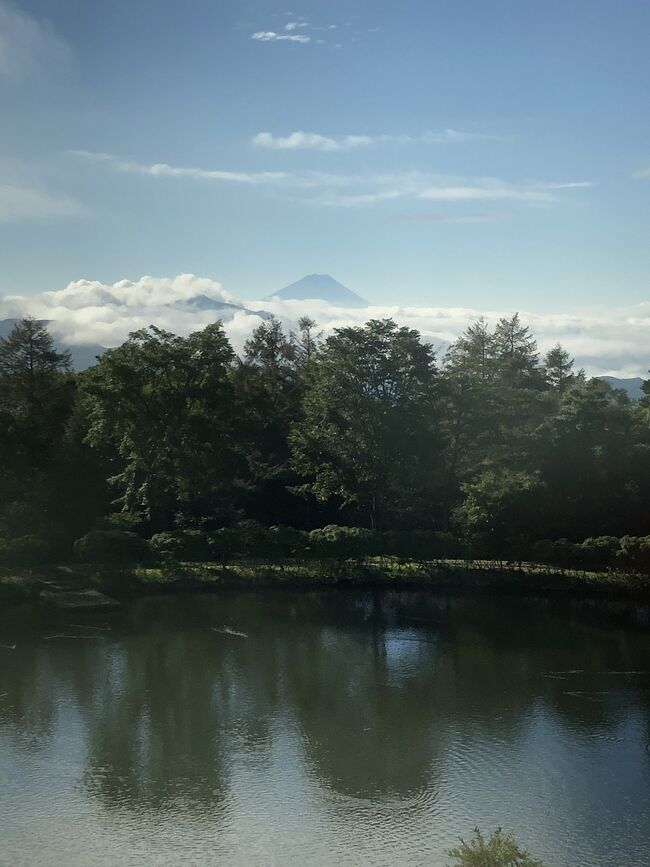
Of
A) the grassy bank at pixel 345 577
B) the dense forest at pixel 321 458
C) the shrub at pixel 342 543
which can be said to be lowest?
the grassy bank at pixel 345 577

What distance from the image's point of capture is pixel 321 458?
190 feet

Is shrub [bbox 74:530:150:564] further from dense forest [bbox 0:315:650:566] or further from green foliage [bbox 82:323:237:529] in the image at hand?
green foliage [bbox 82:323:237:529]

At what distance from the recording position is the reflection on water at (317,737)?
18984mm

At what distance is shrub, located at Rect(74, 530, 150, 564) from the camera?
47844mm

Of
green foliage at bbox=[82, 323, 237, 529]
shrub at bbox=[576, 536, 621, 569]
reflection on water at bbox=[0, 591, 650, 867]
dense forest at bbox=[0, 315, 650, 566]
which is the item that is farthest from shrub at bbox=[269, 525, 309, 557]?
shrub at bbox=[576, 536, 621, 569]

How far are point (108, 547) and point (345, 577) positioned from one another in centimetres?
1407

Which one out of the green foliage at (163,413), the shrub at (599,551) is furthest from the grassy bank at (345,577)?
the green foliage at (163,413)

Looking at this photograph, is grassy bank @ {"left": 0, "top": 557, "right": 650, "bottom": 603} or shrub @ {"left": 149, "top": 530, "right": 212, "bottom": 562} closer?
grassy bank @ {"left": 0, "top": 557, "right": 650, "bottom": 603}

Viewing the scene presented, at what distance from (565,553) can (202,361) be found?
2533cm

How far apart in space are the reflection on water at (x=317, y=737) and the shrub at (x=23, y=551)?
17.1ft

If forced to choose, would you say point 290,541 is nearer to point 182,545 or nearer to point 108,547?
point 182,545

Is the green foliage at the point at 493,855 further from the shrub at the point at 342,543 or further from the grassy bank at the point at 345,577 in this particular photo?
the shrub at the point at 342,543

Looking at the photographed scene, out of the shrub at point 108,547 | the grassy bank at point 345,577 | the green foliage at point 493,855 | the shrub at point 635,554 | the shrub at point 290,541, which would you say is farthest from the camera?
the shrub at point 290,541

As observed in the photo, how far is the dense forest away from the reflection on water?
10.2 meters
